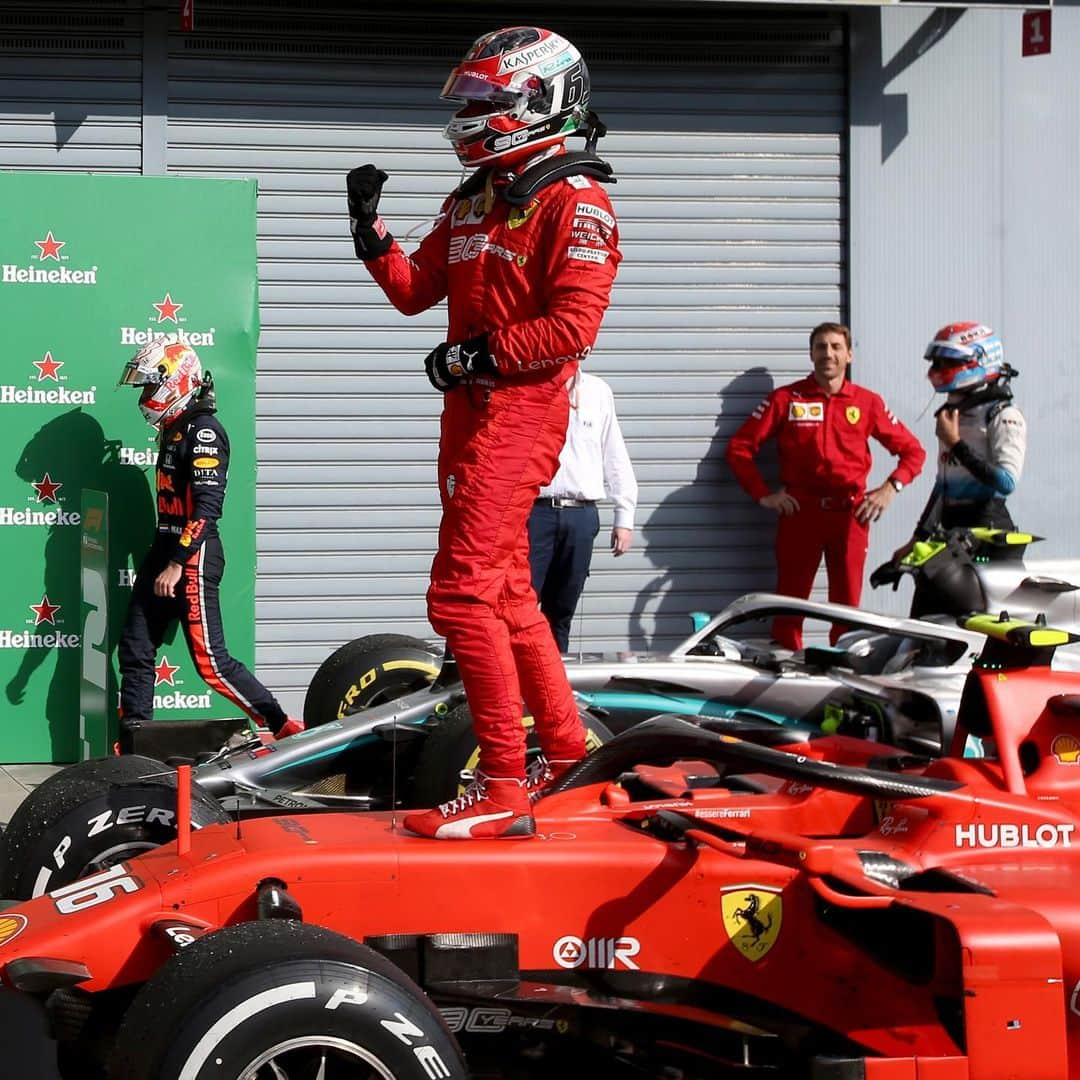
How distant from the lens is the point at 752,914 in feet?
12.4

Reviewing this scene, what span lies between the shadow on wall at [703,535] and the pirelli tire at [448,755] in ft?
14.7

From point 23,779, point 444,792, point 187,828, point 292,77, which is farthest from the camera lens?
point 292,77

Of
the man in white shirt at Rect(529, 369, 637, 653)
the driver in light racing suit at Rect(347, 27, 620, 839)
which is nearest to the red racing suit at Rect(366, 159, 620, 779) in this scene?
the driver in light racing suit at Rect(347, 27, 620, 839)

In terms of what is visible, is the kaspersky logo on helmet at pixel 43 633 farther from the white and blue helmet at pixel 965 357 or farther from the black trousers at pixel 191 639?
the white and blue helmet at pixel 965 357

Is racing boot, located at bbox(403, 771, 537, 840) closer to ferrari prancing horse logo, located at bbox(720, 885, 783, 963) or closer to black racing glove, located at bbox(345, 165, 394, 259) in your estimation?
ferrari prancing horse logo, located at bbox(720, 885, 783, 963)

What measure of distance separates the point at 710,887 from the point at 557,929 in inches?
13.6

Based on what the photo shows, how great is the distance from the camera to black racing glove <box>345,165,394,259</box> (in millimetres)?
4816

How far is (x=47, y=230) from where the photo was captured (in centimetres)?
832

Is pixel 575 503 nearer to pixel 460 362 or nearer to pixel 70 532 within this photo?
pixel 70 532

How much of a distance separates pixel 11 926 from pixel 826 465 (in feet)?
21.4

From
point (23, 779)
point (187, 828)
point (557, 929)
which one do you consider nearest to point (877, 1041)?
point (557, 929)

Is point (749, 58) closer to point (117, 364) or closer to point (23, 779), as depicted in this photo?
point (117, 364)

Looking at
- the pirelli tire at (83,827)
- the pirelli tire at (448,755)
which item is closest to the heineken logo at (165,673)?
the pirelli tire at (448,755)

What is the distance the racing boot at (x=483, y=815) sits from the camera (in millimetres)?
3939
